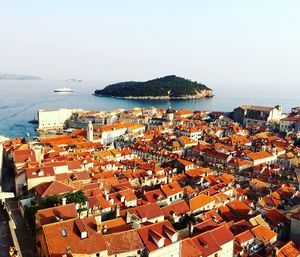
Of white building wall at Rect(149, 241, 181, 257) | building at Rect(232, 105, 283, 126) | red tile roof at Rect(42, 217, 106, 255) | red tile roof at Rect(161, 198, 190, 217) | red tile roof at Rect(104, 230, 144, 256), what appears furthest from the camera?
building at Rect(232, 105, 283, 126)

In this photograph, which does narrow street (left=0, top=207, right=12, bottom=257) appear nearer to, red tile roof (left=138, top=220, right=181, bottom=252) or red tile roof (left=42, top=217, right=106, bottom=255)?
red tile roof (left=42, top=217, right=106, bottom=255)

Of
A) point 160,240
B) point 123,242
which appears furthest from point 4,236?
point 160,240

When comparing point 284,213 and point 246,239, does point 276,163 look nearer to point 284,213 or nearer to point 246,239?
point 284,213

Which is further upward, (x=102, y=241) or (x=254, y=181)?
(x=102, y=241)

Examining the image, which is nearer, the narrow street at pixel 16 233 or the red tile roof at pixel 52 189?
the narrow street at pixel 16 233

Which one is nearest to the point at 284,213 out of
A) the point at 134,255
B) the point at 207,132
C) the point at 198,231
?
the point at 198,231

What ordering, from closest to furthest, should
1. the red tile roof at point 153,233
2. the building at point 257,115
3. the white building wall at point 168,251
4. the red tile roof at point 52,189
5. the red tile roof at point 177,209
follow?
the white building wall at point 168,251
the red tile roof at point 153,233
the red tile roof at point 52,189
the red tile roof at point 177,209
the building at point 257,115

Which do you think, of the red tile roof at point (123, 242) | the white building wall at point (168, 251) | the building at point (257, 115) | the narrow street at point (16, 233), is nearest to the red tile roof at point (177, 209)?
the white building wall at point (168, 251)

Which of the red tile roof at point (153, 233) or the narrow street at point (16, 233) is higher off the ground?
the red tile roof at point (153, 233)

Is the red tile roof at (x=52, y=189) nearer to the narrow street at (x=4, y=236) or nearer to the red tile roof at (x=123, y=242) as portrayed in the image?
the narrow street at (x=4, y=236)

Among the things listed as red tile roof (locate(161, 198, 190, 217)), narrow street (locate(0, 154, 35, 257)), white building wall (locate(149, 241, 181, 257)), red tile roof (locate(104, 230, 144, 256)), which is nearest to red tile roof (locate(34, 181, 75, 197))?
narrow street (locate(0, 154, 35, 257))

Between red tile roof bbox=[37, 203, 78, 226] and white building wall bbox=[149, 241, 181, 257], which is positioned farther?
red tile roof bbox=[37, 203, 78, 226]
